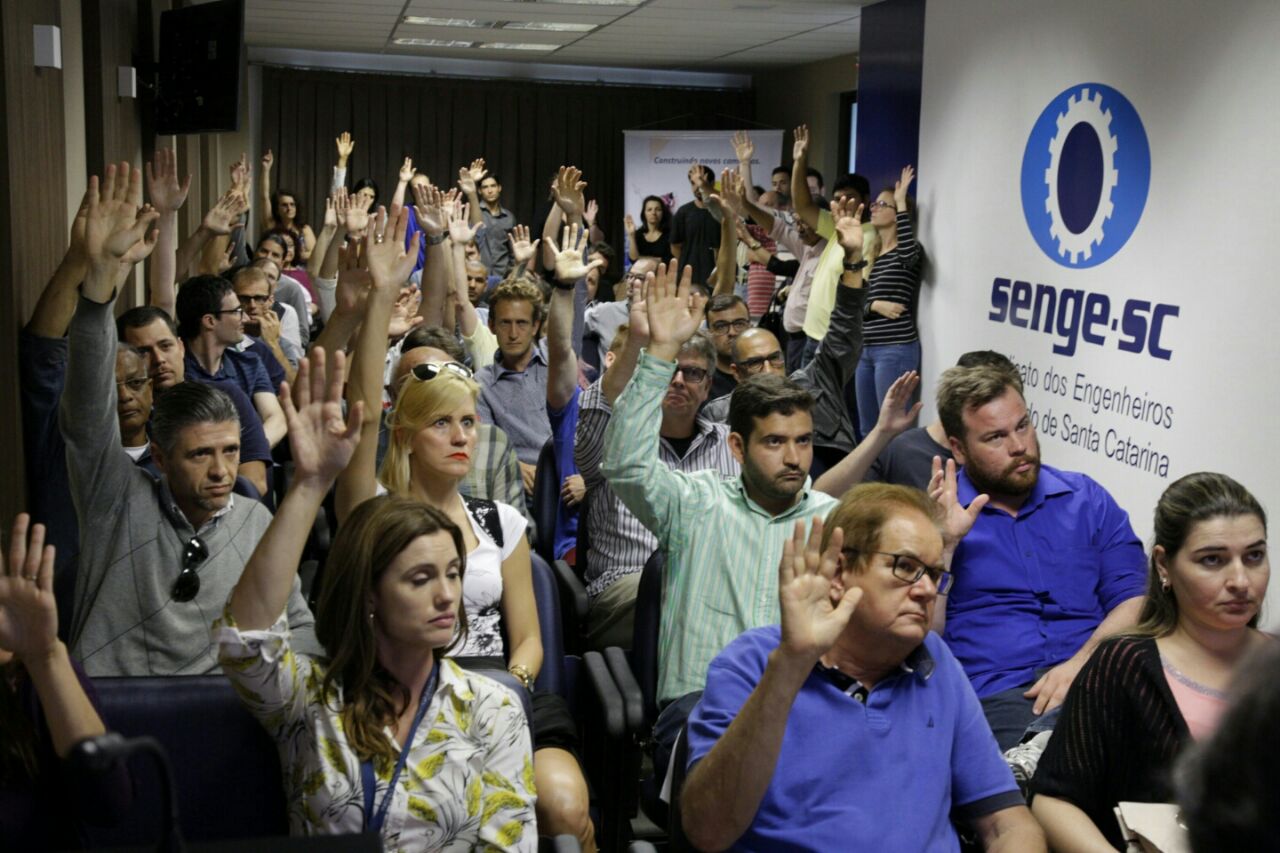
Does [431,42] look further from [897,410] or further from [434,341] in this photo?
[897,410]

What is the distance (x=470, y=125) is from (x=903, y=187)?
8974 millimetres

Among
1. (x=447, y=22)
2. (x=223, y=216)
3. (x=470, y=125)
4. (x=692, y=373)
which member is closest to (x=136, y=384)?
(x=692, y=373)

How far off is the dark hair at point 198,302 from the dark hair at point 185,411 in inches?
73.6

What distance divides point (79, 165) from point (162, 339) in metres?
1.63

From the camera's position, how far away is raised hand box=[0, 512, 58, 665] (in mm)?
1828

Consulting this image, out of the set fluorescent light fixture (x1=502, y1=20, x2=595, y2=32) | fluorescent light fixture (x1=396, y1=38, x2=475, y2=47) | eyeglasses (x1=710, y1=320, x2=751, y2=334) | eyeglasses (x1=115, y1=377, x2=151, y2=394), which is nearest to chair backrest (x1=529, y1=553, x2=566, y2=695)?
eyeglasses (x1=115, y1=377, x2=151, y2=394)

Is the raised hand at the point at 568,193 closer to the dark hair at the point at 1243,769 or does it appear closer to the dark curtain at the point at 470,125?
the dark hair at the point at 1243,769

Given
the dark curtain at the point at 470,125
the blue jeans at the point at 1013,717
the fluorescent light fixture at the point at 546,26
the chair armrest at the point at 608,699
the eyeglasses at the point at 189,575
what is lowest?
the blue jeans at the point at 1013,717

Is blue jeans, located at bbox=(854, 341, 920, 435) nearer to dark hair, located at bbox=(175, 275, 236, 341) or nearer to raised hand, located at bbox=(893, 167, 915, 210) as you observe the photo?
raised hand, located at bbox=(893, 167, 915, 210)

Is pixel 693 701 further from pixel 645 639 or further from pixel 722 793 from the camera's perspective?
pixel 722 793

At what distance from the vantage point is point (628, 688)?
2709 millimetres

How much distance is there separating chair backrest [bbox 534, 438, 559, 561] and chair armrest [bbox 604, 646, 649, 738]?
110 cm

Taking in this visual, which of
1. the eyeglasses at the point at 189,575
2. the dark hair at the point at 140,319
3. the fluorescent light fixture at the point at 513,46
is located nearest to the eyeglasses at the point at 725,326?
the dark hair at the point at 140,319

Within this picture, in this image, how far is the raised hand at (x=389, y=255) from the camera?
3.08 meters
